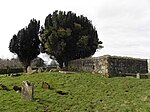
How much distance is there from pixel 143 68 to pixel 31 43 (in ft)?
70.1

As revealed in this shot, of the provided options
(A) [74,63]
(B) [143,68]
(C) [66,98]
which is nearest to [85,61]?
(A) [74,63]

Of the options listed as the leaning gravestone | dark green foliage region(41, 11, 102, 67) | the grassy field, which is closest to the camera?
the grassy field

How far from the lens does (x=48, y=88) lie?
77.9 feet

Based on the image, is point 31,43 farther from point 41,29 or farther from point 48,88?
point 48,88

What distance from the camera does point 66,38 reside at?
4403 centimetres

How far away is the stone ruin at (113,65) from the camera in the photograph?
33000mm

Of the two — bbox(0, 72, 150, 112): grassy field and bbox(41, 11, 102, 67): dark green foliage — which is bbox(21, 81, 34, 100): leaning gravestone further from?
bbox(41, 11, 102, 67): dark green foliage

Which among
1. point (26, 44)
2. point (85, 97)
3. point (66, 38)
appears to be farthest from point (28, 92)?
point (26, 44)

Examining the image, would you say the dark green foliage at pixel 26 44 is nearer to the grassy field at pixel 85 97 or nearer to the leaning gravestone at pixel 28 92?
the grassy field at pixel 85 97

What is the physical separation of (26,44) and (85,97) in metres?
32.1

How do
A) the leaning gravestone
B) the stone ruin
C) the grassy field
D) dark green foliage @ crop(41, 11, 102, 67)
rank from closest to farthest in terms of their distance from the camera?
the grassy field, the leaning gravestone, the stone ruin, dark green foliage @ crop(41, 11, 102, 67)

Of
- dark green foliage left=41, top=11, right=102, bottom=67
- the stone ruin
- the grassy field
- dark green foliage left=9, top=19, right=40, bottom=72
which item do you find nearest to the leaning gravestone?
the grassy field

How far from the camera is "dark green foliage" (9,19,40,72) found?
5081 centimetres

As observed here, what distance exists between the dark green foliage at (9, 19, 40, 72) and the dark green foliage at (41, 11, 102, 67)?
339cm
